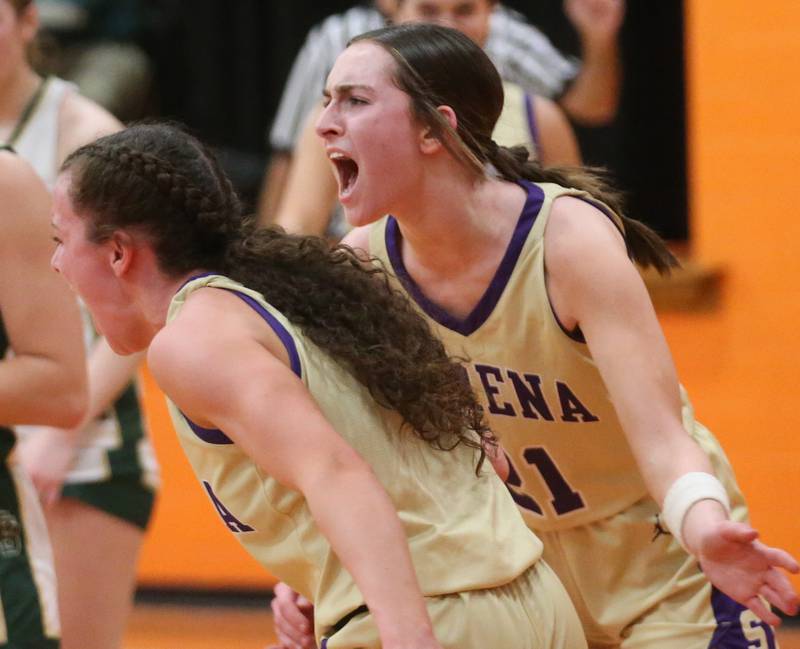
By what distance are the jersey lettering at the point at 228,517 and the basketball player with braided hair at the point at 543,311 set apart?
1.14ft

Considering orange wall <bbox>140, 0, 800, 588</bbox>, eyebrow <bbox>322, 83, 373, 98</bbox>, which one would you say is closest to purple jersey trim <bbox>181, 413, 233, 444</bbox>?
eyebrow <bbox>322, 83, 373, 98</bbox>

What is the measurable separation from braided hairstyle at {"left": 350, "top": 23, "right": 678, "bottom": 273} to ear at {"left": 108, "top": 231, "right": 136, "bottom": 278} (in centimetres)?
58

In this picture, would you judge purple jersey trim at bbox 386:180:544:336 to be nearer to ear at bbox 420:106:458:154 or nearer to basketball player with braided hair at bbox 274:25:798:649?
basketball player with braided hair at bbox 274:25:798:649

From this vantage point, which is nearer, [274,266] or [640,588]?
[274,266]

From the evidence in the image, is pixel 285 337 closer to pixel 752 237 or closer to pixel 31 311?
pixel 31 311

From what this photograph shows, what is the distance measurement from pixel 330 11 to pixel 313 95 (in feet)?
3.61

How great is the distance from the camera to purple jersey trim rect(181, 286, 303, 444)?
2037 mm

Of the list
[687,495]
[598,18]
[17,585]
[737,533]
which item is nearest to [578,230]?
[687,495]

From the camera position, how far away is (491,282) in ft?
8.49

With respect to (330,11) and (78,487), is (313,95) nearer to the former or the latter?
(330,11)

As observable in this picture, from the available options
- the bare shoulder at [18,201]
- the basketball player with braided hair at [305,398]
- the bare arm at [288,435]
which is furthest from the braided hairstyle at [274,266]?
the bare shoulder at [18,201]

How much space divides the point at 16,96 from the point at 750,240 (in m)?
2.45

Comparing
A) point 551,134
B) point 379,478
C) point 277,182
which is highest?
point 379,478

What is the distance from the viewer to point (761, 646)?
103 inches
